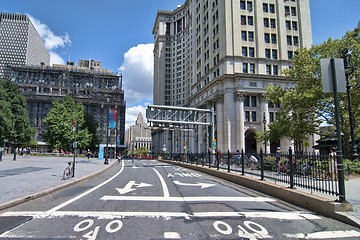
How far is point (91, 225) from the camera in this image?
457 cm

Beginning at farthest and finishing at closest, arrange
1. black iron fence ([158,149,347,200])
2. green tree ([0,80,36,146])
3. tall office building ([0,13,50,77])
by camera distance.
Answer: tall office building ([0,13,50,77]), green tree ([0,80,36,146]), black iron fence ([158,149,347,200])

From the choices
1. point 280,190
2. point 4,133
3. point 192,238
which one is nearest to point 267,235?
point 192,238

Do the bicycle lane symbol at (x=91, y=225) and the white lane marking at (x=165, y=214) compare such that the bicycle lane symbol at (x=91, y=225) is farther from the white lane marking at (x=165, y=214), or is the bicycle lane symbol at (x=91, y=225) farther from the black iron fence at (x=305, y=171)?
the black iron fence at (x=305, y=171)

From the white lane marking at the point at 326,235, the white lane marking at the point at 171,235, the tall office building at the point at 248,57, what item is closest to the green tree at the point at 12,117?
the tall office building at the point at 248,57

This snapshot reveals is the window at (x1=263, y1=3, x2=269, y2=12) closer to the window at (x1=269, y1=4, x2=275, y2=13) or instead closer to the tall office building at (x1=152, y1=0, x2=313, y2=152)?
the tall office building at (x1=152, y1=0, x2=313, y2=152)

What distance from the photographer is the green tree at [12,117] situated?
42.0 meters

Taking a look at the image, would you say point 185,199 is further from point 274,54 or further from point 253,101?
point 274,54

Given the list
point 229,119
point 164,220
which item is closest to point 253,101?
point 229,119

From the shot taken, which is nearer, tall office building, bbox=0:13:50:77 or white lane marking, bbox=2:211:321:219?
white lane marking, bbox=2:211:321:219

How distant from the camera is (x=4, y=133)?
1677 inches

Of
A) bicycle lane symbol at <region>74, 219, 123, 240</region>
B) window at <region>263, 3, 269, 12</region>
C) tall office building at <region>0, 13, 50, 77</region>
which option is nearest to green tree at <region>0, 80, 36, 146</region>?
bicycle lane symbol at <region>74, 219, 123, 240</region>

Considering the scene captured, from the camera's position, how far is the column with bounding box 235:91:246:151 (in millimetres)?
42281

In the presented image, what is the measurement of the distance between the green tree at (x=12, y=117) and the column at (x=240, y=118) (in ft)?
142

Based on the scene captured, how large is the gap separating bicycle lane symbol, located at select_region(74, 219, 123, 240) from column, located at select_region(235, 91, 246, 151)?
130ft
